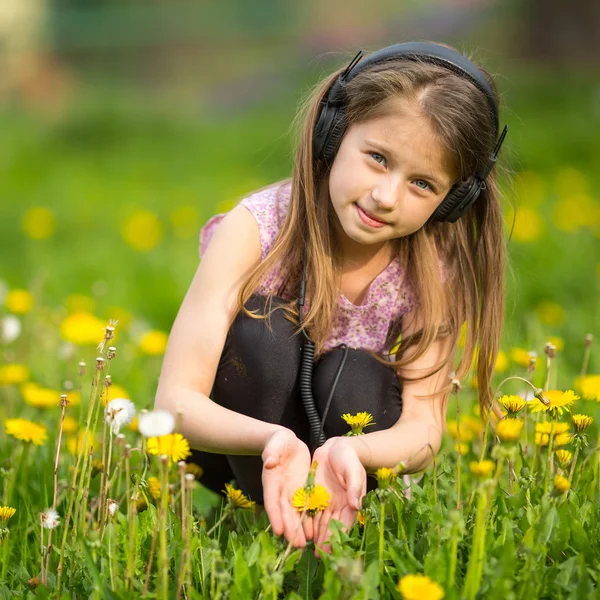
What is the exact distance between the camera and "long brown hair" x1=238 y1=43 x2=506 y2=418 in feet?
6.07

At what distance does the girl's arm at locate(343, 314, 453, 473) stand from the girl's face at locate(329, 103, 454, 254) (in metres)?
0.33

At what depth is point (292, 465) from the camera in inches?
64.6

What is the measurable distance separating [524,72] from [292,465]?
940cm

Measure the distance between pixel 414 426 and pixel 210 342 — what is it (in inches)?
17.5

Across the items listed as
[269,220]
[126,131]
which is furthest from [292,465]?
[126,131]

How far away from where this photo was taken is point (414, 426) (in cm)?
198

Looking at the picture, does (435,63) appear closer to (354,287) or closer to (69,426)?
(354,287)

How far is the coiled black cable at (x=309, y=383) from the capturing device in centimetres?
195

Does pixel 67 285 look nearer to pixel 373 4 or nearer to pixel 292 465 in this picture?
pixel 292 465

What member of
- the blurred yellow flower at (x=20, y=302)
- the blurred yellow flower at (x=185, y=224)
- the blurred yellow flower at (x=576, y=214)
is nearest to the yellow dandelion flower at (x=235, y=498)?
the blurred yellow flower at (x=20, y=302)

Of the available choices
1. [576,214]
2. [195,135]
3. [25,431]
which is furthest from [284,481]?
[195,135]

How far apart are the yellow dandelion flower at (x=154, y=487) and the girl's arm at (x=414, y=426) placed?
0.36 metres

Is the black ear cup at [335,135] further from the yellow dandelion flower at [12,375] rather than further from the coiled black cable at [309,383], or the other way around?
the yellow dandelion flower at [12,375]

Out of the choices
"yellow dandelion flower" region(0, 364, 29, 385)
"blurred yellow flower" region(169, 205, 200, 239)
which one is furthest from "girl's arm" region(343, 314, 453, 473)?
"blurred yellow flower" region(169, 205, 200, 239)
